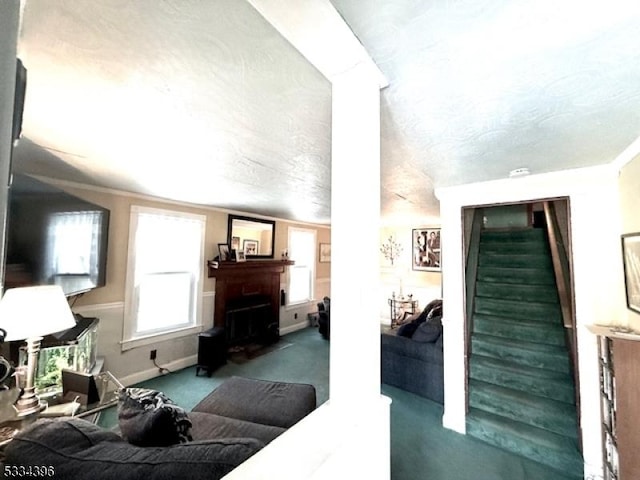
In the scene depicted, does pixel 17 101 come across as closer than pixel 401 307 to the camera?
Yes

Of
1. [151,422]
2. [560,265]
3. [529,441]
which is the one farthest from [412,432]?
[560,265]

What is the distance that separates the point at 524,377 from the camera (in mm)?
2613

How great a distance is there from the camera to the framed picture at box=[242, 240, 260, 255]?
435 cm

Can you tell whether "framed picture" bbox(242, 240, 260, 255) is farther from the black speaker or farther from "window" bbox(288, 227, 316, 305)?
the black speaker

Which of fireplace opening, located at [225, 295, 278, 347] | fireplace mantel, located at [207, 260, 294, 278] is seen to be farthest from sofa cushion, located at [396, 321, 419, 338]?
fireplace mantel, located at [207, 260, 294, 278]

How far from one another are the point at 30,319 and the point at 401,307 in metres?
5.45

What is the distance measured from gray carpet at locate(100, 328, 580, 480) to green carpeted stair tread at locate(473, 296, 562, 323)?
4.33 feet

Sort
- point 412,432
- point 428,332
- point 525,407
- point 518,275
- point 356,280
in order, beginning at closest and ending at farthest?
1. point 356,280
2. point 412,432
3. point 525,407
4. point 428,332
5. point 518,275

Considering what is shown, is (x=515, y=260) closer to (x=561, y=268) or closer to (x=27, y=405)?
(x=561, y=268)

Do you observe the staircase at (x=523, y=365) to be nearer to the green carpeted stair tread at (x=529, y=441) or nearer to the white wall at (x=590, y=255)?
the green carpeted stair tread at (x=529, y=441)

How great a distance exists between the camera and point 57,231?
5.65 feet

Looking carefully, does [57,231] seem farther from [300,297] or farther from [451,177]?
[300,297]

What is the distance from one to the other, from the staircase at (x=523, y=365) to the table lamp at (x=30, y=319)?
300 cm

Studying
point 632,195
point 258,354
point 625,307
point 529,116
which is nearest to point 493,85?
point 529,116
